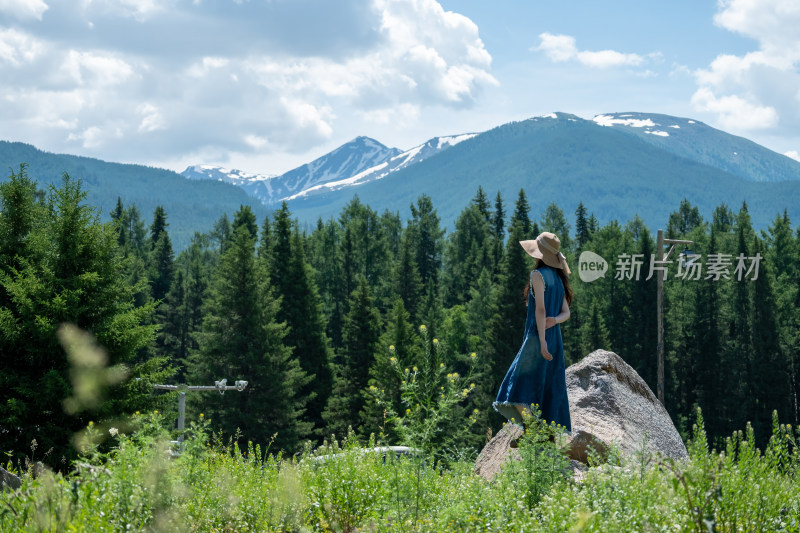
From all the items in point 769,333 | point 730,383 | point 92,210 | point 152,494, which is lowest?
point 730,383

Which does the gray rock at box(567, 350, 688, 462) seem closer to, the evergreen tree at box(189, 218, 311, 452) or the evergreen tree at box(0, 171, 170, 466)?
the evergreen tree at box(0, 171, 170, 466)

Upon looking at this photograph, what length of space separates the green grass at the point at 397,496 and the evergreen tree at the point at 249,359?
25.2 meters

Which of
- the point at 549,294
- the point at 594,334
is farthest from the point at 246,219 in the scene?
the point at 549,294

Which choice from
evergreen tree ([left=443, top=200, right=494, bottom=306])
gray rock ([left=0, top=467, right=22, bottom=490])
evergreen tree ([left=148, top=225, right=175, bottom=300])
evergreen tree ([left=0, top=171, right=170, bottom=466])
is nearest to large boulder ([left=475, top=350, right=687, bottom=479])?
gray rock ([left=0, top=467, right=22, bottom=490])

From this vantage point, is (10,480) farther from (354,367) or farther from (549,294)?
(354,367)

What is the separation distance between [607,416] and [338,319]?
44.4 meters

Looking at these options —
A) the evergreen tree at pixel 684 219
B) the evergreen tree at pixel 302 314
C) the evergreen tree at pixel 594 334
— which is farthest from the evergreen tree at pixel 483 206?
the evergreen tree at pixel 302 314

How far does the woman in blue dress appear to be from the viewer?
8312mm

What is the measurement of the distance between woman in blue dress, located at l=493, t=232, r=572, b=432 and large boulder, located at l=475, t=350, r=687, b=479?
30.2 inches

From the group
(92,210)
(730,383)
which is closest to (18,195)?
(92,210)

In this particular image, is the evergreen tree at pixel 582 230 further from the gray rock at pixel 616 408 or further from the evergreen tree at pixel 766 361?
the gray rock at pixel 616 408

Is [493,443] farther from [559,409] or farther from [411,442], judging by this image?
[411,442]

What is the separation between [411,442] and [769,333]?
151 ft

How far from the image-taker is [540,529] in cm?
421
